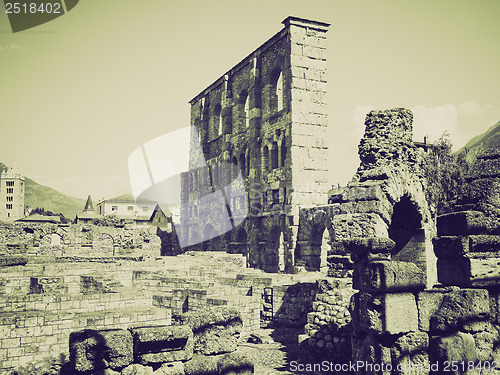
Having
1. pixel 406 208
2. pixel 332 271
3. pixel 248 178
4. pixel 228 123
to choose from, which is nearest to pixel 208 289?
pixel 332 271

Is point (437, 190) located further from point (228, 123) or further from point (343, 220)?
point (343, 220)

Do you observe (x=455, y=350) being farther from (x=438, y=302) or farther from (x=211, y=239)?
(x=211, y=239)

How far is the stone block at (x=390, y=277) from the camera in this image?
6355mm

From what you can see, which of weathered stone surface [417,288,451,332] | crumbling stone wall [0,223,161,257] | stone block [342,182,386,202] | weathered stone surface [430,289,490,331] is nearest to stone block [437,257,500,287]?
weathered stone surface [430,289,490,331]

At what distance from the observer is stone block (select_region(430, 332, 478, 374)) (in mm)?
6402

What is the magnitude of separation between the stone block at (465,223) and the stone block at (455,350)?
1506mm

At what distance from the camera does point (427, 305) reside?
665cm

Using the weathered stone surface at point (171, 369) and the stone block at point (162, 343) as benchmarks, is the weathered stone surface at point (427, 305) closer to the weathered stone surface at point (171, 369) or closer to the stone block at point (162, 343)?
the stone block at point (162, 343)

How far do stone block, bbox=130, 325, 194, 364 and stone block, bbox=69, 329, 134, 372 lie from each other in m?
0.15

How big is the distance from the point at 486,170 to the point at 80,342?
20.8 feet

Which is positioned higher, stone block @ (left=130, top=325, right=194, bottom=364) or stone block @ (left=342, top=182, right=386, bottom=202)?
stone block @ (left=342, top=182, right=386, bottom=202)

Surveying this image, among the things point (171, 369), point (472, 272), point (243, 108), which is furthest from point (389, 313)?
point (243, 108)

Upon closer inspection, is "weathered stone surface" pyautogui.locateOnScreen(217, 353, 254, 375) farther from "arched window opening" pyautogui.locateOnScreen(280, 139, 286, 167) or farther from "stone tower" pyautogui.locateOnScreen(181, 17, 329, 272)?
"arched window opening" pyautogui.locateOnScreen(280, 139, 286, 167)

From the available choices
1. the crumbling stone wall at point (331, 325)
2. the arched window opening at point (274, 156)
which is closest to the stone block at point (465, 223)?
the crumbling stone wall at point (331, 325)
